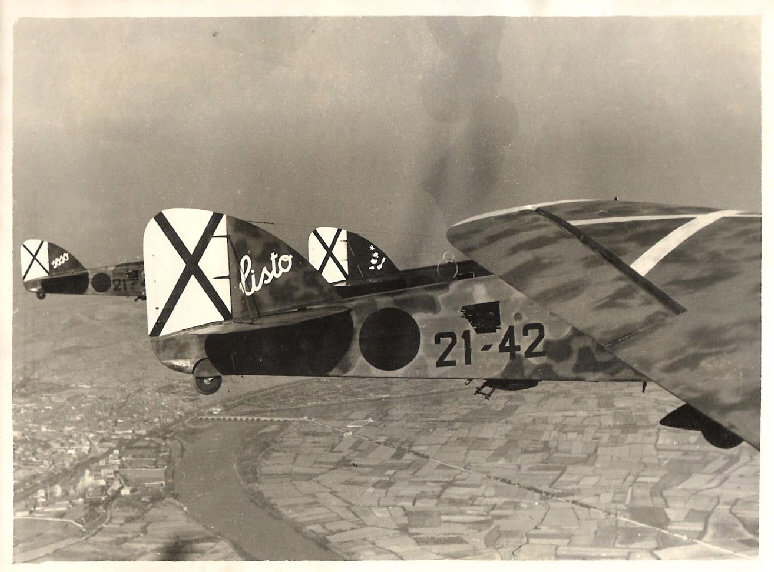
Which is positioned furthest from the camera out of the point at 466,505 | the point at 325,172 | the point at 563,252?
the point at 325,172

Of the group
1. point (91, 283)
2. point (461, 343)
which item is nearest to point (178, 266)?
point (91, 283)

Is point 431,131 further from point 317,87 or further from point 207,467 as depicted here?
point 207,467

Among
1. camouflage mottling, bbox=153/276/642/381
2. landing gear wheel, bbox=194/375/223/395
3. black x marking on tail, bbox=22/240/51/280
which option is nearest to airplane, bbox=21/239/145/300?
black x marking on tail, bbox=22/240/51/280

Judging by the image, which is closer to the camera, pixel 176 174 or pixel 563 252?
pixel 563 252

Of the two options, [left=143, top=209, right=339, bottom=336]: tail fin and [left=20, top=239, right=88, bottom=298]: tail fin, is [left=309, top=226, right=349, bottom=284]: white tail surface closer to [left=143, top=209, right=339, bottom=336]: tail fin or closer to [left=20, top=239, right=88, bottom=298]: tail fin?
[left=143, top=209, right=339, bottom=336]: tail fin

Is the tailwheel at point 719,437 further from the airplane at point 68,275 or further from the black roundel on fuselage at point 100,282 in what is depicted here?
the black roundel on fuselage at point 100,282

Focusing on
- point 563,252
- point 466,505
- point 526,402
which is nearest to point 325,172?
point 563,252

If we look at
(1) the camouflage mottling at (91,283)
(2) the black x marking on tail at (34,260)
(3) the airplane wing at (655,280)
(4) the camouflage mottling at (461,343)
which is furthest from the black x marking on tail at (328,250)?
(2) the black x marking on tail at (34,260)
